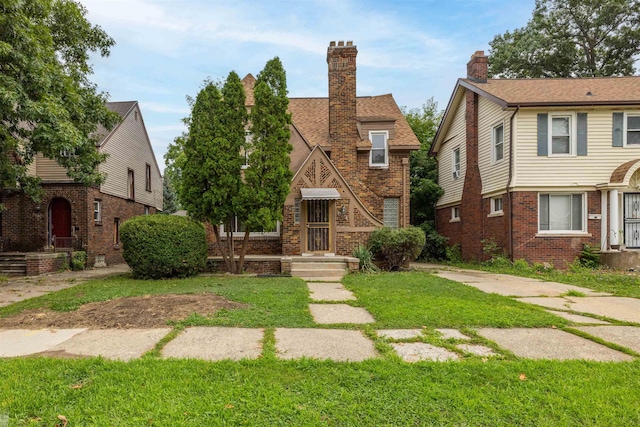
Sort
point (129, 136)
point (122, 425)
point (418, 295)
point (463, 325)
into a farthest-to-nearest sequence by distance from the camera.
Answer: point (129, 136) → point (418, 295) → point (463, 325) → point (122, 425)

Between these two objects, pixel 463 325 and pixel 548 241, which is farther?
pixel 548 241

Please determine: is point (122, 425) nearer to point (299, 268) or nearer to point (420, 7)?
point (299, 268)

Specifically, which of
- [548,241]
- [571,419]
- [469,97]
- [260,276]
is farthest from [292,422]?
[469,97]

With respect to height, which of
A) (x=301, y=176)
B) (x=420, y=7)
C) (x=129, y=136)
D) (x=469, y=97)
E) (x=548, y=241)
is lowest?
(x=548, y=241)

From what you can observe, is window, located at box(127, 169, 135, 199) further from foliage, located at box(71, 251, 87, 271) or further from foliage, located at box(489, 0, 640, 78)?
foliage, located at box(489, 0, 640, 78)

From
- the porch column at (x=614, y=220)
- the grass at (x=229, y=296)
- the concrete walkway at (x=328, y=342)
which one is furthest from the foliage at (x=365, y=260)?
the porch column at (x=614, y=220)

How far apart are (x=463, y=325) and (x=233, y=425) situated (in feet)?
12.1

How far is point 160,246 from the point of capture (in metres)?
9.70

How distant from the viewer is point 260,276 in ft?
33.4

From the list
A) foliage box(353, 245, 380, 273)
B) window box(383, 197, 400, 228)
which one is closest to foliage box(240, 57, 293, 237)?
foliage box(353, 245, 380, 273)

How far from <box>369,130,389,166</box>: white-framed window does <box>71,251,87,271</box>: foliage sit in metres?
12.2

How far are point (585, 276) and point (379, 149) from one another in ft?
27.3

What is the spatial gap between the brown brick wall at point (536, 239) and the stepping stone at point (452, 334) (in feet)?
29.2

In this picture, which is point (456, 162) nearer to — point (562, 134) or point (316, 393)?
point (562, 134)
